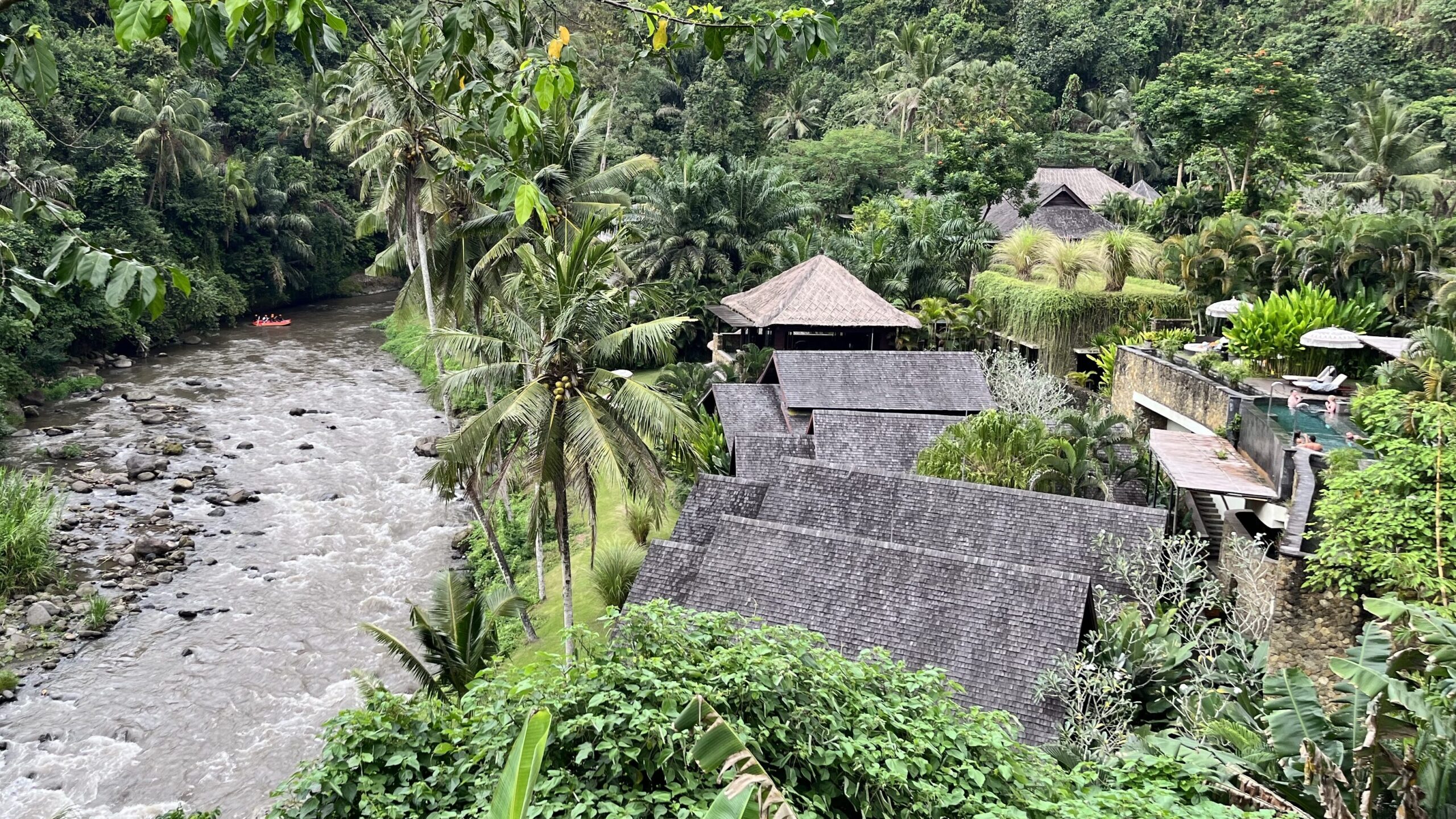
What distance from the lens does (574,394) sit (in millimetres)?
11969

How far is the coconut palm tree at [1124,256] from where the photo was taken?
21812 millimetres

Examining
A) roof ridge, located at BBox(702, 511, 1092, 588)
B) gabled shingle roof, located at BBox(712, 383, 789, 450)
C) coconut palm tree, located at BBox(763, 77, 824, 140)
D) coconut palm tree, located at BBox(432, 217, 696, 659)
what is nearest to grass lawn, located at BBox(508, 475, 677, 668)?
coconut palm tree, located at BBox(432, 217, 696, 659)

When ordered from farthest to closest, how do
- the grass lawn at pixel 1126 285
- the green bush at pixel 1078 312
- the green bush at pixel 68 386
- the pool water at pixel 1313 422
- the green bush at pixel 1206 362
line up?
the green bush at pixel 68 386 → the grass lawn at pixel 1126 285 → the green bush at pixel 1078 312 → the green bush at pixel 1206 362 → the pool water at pixel 1313 422

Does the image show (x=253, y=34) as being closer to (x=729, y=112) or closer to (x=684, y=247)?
(x=684, y=247)

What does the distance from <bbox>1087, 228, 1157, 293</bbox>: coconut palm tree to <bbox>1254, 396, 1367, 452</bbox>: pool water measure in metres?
8.67

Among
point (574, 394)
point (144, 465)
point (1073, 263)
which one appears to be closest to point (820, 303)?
point (1073, 263)

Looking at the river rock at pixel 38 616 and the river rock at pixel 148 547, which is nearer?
the river rock at pixel 38 616

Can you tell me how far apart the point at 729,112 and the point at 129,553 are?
30.6 meters

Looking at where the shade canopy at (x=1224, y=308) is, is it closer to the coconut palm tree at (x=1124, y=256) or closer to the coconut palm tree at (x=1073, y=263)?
the coconut palm tree at (x=1124, y=256)

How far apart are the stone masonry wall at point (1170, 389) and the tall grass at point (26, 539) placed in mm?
19235

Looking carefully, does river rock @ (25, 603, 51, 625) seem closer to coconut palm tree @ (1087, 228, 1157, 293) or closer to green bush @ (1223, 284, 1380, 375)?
green bush @ (1223, 284, 1380, 375)

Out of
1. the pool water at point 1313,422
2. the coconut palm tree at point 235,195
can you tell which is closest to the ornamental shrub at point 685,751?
the pool water at point 1313,422

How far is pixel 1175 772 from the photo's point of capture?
21.1 ft

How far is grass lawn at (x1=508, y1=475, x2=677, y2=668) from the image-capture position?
14.8 m
